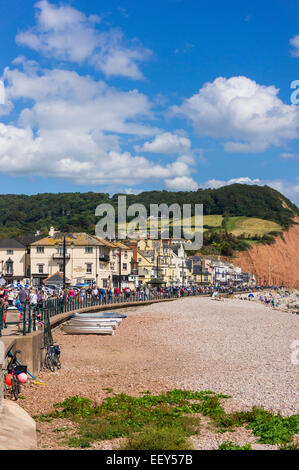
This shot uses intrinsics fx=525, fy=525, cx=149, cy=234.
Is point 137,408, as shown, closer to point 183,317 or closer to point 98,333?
point 98,333

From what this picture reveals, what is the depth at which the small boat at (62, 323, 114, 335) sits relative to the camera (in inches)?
1214

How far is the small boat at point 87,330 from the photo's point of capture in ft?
101

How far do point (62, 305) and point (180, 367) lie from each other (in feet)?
48.3

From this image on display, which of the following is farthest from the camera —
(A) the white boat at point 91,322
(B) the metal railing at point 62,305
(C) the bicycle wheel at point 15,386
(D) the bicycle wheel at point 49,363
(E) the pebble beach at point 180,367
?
(A) the white boat at point 91,322

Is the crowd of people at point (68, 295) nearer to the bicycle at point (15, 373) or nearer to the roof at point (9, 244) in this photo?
the bicycle at point (15, 373)

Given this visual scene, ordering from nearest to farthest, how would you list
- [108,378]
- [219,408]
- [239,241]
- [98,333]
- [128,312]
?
[219,408], [108,378], [98,333], [128,312], [239,241]

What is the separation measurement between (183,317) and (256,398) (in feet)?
97.3

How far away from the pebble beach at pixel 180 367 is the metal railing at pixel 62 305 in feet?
5.79

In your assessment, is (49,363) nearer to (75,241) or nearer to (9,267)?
(75,241)

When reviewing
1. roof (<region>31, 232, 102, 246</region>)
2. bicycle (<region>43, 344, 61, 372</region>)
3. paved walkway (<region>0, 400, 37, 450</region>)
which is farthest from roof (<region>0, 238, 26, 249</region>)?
paved walkway (<region>0, 400, 37, 450</region>)

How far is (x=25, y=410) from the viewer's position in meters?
13.0

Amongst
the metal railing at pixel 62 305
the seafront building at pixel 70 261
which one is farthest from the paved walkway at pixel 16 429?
the seafront building at pixel 70 261

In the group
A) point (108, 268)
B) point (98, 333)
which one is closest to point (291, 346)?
point (98, 333)

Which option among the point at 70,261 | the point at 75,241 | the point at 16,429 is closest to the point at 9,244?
the point at 75,241
